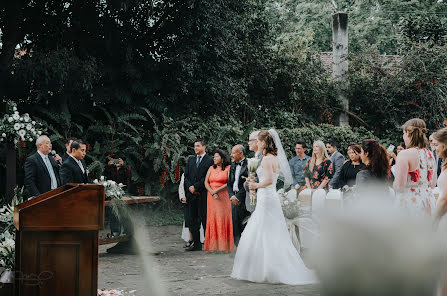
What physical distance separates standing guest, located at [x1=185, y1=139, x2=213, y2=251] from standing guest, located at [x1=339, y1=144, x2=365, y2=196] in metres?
2.50

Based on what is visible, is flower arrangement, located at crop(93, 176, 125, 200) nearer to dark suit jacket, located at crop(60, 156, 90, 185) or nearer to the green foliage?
dark suit jacket, located at crop(60, 156, 90, 185)

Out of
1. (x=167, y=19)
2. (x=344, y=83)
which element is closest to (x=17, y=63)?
(x=167, y=19)

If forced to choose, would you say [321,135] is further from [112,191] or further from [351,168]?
[112,191]

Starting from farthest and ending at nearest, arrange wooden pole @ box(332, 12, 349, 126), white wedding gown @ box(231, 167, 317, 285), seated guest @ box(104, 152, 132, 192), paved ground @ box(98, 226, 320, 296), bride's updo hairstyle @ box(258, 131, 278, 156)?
wooden pole @ box(332, 12, 349, 126)
seated guest @ box(104, 152, 132, 192)
bride's updo hairstyle @ box(258, 131, 278, 156)
white wedding gown @ box(231, 167, 317, 285)
paved ground @ box(98, 226, 320, 296)

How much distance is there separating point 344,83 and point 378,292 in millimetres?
20642

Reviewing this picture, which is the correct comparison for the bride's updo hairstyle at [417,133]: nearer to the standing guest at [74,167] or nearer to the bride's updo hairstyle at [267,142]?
the bride's updo hairstyle at [267,142]

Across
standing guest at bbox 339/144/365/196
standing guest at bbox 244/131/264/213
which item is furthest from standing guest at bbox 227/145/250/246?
standing guest at bbox 339/144/365/196

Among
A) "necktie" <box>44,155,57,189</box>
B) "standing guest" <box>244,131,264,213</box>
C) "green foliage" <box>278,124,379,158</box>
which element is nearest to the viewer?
"standing guest" <box>244,131,264,213</box>

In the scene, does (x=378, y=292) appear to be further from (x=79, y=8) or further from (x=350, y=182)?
(x=79, y=8)

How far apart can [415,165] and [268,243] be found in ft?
7.23

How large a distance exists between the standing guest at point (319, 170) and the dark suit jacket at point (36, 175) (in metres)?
4.75

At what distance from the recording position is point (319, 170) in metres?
10.3

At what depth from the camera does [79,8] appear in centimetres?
1547

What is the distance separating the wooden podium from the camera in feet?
13.8
